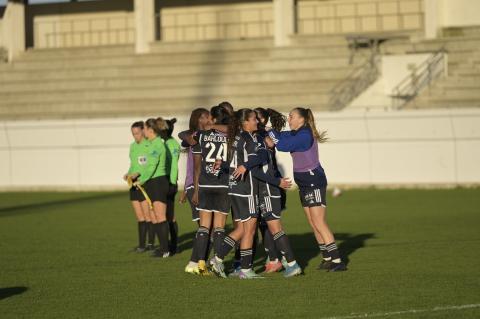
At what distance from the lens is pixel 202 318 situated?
991cm

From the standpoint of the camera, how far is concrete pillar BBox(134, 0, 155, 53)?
45.2m

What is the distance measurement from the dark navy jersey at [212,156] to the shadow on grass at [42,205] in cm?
1179

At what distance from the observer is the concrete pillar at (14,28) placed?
156 feet

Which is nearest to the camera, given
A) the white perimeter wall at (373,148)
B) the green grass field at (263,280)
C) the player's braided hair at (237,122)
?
the green grass field at (263,280)

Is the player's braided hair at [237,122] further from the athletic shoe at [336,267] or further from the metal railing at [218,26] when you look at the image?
the metal railing at [218,26]

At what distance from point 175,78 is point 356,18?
7.86 m

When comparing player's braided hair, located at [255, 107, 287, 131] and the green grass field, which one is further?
player's braided hair, located at [255, 107, 287, 131]

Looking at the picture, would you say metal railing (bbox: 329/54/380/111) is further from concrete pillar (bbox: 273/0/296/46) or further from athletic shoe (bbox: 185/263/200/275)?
athletic shoe (bbox: 185/263/200/275)

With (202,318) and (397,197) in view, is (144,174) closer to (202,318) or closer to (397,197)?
(202,318)

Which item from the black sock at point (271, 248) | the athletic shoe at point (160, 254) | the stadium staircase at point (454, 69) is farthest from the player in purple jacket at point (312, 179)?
the stadium staircase at point (454, 69)

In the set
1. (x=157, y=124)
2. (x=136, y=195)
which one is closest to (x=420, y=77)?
(x=136, y=195)

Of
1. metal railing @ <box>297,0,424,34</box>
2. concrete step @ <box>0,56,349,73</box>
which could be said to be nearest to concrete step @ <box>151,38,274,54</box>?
concrete step @ <box>0,56,349,73</box>

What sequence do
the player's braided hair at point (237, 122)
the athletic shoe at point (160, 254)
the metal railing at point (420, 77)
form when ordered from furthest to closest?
1. the metal railing at point (420, 77)
2. the athletic shoe at point (160, 254)
3. the player's braided hair at point (237, 122)

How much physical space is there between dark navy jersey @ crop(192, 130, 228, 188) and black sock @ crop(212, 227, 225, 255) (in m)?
0.54
